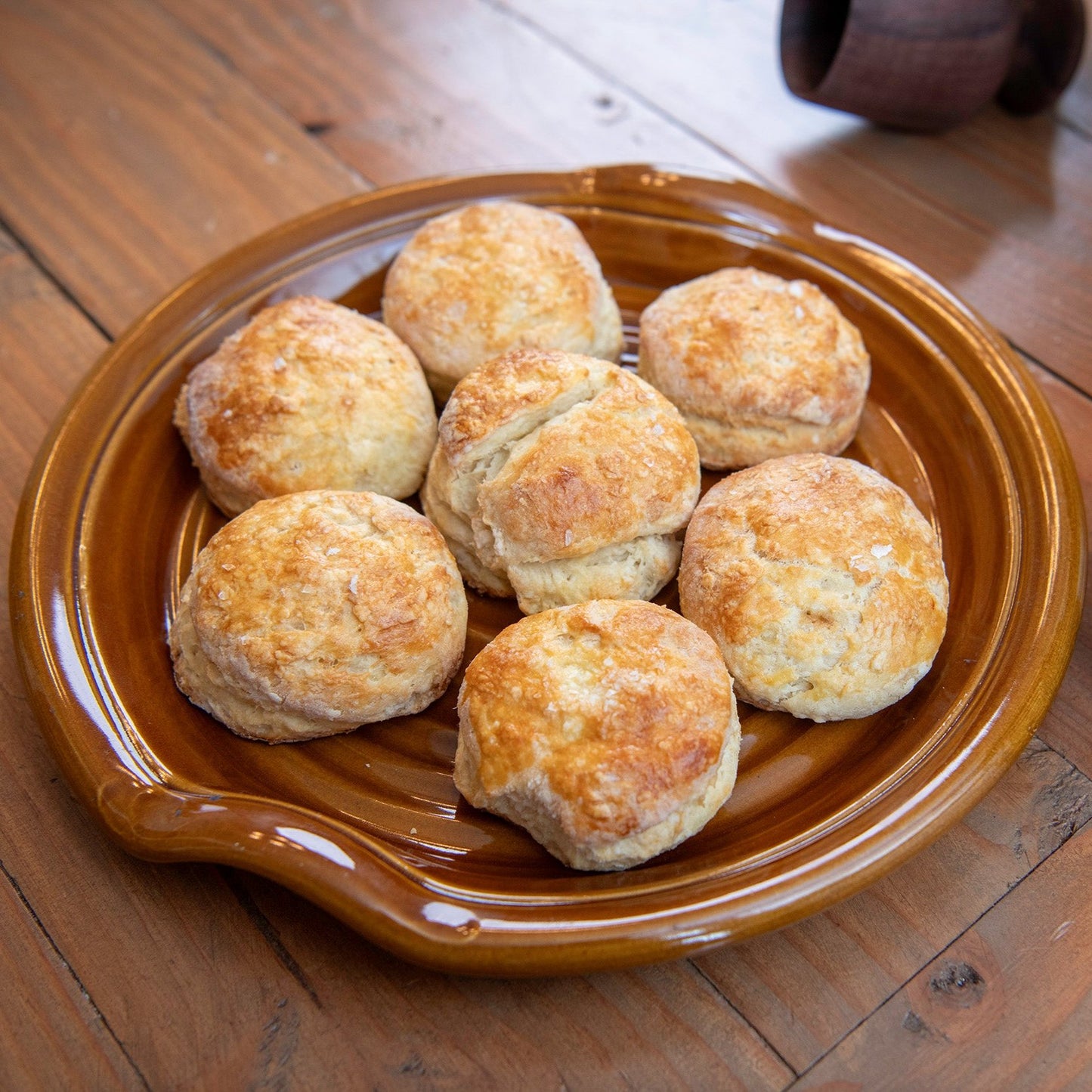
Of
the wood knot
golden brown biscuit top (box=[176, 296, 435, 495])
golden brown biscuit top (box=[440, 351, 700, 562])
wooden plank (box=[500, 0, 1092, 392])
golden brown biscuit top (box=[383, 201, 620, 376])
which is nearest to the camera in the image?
the wood knot

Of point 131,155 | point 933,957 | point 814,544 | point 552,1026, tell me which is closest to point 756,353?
point 814,544

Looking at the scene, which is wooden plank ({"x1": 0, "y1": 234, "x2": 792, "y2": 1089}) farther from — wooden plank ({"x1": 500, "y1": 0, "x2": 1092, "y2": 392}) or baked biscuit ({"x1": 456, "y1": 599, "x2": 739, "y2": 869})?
wooden plank ({"x1": 500, "y1": 0, "x2": 1092, "y2": 392})

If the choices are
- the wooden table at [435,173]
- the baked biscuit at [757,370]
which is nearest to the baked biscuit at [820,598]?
the baked biscuit at [757,370]

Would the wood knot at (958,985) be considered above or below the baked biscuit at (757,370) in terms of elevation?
below

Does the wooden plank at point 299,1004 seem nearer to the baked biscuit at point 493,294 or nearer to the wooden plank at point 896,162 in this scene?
the baked biscuit at point 493,294

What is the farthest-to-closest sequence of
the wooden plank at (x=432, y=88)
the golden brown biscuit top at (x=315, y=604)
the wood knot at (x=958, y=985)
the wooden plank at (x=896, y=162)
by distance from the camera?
the wooden plank at (x=432, y=88) → the wooden plank at (x=896, y=162) → the golden brown biscuit top at (x=315, y=604) → the wood knot at (x=958, y=985)

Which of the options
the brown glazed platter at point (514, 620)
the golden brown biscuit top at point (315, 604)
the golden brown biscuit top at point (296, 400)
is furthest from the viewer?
the golden brown biscuit top at point (296, 400)

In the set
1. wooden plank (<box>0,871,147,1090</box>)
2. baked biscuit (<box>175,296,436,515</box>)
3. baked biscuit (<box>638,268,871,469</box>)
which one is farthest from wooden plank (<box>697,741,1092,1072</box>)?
baked biscuit (<box>175,296,436,515</box>)
